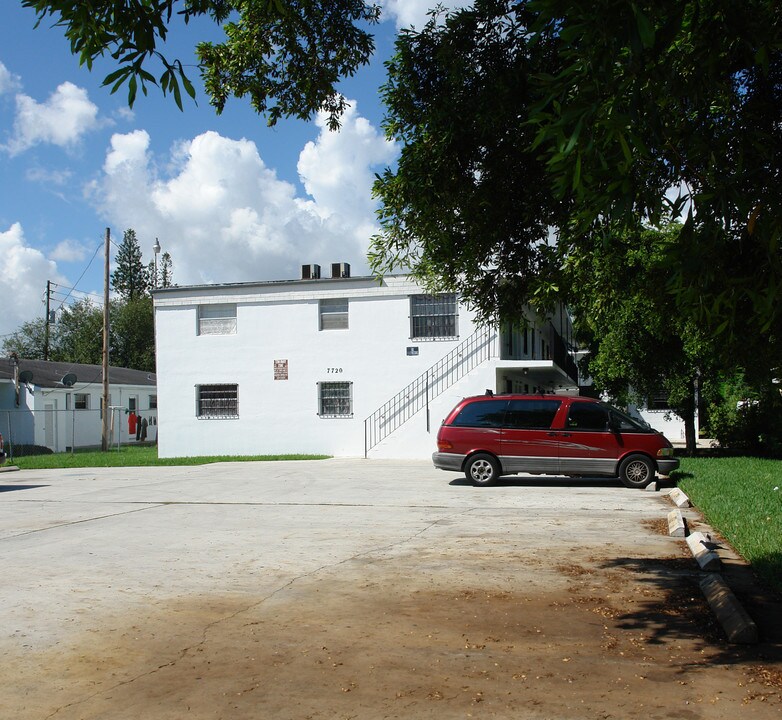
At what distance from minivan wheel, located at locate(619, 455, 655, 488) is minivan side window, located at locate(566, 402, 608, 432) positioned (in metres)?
0.86

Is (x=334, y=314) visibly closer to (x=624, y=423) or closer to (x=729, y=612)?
(x=624, y=423)

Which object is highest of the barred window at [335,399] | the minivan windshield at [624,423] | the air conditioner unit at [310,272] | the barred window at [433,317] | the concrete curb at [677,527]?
the air conditioner unit at [310,272]

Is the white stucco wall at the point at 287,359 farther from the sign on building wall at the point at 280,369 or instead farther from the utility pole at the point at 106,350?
the utility pole at the point at 106,350

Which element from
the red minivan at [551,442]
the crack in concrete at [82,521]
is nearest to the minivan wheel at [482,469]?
the red minivan at [551,442]

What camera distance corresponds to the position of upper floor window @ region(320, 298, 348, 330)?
2805 centimetres

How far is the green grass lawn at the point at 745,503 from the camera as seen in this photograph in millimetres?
8688

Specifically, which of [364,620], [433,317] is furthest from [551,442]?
[364,620]

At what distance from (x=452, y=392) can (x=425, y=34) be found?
1838cm

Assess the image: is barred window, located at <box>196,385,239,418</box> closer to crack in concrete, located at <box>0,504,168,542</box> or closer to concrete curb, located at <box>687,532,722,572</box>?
crack in concrete, located at <box>0,504,168,542</box>

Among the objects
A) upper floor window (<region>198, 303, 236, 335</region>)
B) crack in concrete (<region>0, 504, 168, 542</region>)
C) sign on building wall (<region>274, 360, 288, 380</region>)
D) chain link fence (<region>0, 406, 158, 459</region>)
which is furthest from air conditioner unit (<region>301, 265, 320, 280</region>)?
crack in concrete (<region>0, 504, 168, 542</region>)

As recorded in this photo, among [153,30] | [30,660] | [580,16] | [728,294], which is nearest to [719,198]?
[728,294]

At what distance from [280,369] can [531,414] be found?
1288cm

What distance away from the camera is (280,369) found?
28391 mm

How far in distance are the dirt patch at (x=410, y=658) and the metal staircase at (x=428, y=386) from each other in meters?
18.4
